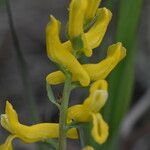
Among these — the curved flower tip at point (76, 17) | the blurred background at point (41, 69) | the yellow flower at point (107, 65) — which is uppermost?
the curved flower tip at point (76, 17)

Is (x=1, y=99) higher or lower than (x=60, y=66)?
lower

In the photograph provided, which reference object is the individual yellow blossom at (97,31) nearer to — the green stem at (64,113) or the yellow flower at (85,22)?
the yellow flower at (85,22)

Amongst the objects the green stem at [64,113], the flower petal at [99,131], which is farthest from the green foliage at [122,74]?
the flower petal at [99,131]

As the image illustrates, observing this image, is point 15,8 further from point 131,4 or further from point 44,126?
point 44,126

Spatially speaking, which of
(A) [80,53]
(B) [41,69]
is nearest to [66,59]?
(A) [80,53]

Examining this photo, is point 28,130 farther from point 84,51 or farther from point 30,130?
point 84,51

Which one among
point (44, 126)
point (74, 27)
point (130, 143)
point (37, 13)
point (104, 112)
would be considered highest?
point (74, 27)

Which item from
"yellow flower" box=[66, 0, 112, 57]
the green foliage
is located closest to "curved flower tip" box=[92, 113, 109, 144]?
"yellow flower" box=[66, 0, 112, 57]

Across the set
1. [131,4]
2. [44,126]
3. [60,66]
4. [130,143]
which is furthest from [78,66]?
[130,143]

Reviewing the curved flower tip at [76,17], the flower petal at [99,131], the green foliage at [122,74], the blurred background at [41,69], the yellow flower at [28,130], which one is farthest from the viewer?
the blurred background at [41,69]
